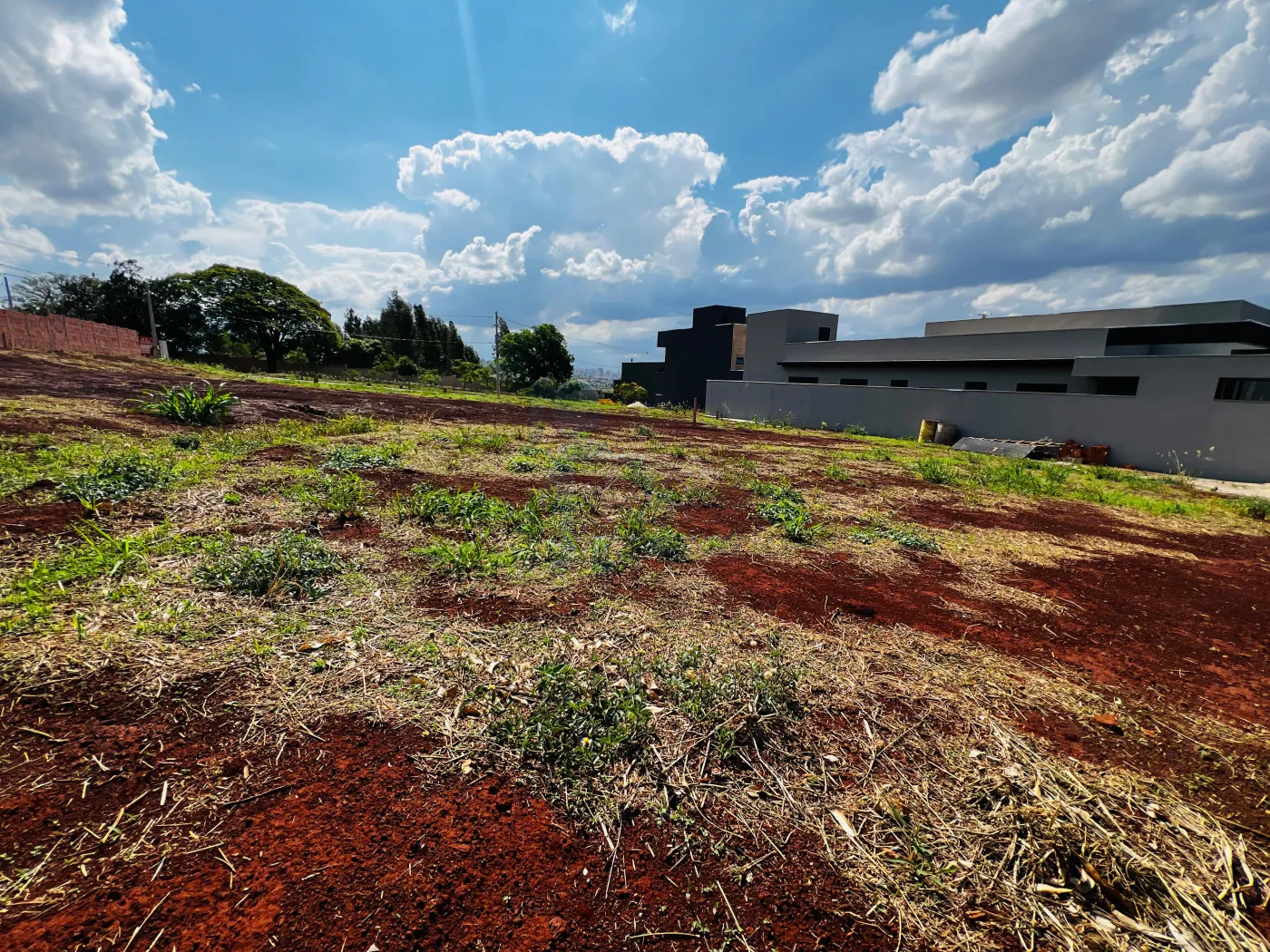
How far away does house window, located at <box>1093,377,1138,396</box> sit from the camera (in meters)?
18.3

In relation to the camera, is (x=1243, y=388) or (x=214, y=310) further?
(x=214, y=310)

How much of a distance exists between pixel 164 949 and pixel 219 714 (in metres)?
1.16

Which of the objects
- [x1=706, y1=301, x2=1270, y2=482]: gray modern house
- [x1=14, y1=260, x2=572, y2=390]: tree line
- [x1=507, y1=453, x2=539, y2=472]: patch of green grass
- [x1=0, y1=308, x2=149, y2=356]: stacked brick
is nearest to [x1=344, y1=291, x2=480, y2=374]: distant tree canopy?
[x1=14, y1=260, x2=572, y2=390]: tree line

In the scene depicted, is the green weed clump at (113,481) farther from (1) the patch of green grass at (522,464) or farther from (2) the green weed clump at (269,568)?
(1) the patch of green grass at (522,464)

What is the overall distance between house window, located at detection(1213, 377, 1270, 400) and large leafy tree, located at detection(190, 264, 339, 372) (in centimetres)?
6156

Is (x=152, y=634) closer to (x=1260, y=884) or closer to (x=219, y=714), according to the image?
(x=219, y=714)

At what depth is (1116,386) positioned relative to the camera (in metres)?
19.2

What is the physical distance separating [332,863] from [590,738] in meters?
1.08

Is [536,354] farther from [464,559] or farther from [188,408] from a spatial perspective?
[464,559]

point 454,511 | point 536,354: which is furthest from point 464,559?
point 536,354

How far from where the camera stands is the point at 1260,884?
6.21 ft

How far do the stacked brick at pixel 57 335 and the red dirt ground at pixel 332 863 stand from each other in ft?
128

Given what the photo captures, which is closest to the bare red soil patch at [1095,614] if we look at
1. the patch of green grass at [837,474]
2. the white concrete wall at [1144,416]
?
the patch of green grass at [837,474]

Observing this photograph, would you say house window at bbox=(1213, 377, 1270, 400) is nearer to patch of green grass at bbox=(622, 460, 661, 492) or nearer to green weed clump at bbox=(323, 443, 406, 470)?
patch of green grass at bbox=(622, 460, 661, 492)
